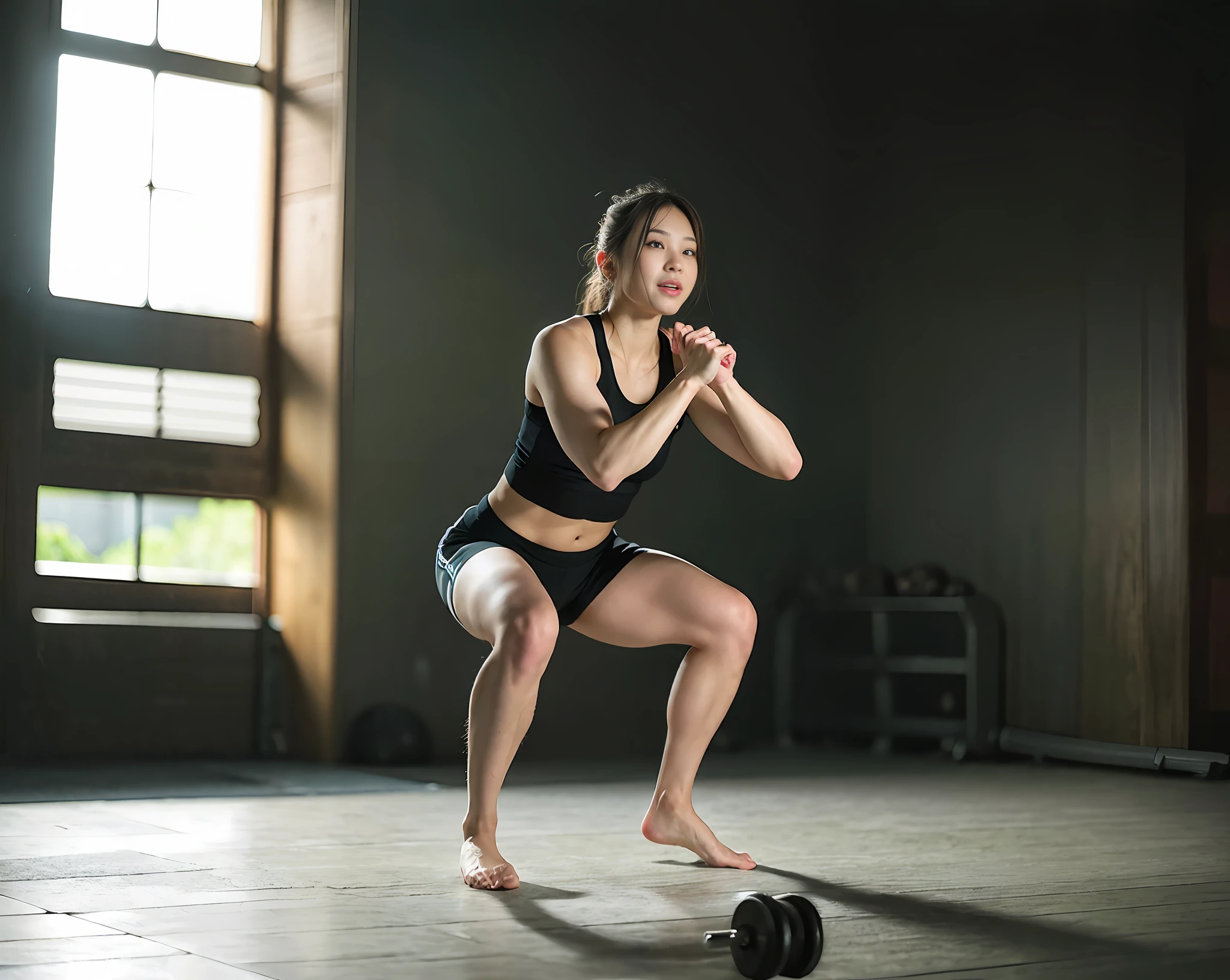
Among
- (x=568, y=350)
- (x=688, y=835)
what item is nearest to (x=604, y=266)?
(x=568, y=350)

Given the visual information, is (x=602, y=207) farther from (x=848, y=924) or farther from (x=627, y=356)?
(x=848, y=924)

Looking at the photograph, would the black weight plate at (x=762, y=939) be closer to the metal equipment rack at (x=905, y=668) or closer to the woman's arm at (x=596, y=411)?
the woman's arm at (x=596, y=411)

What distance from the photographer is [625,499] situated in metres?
2.57

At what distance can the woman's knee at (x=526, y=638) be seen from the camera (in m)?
2.28

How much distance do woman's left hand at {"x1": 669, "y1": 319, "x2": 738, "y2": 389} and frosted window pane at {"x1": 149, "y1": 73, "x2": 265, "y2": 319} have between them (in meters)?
2.75

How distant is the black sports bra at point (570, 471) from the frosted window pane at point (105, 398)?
2.52 m

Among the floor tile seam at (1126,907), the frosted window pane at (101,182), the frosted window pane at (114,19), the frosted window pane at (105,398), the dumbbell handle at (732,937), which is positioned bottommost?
the floor tile seam at (1126,907)

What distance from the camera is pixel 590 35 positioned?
529cm

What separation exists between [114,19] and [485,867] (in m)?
3.55

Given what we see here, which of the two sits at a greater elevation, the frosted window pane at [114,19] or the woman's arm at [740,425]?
the frosted window pane at [114,19]

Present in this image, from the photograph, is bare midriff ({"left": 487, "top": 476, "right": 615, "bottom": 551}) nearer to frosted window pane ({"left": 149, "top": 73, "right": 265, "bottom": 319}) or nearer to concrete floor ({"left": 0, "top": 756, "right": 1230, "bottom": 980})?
concrete floor ({"left": 0, "top": 756, "right": 1230, "bottom": 980})

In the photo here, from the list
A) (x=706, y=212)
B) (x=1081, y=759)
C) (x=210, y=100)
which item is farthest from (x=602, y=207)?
(x=1081, y=759)

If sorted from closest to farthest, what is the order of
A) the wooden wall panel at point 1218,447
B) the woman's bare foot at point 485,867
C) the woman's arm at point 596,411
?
the woman's bare foot at point 485,867 → the woman's arm at point 596,411 → the wooden wall panel at point 1218,447

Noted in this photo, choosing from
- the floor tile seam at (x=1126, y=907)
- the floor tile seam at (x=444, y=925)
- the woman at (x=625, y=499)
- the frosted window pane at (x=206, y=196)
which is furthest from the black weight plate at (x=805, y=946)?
the frosted window pane at (x=206, y=196)
